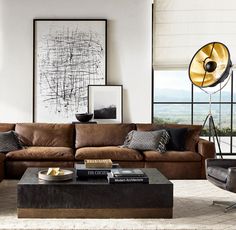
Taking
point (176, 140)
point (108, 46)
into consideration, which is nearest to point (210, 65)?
point (176, 140)

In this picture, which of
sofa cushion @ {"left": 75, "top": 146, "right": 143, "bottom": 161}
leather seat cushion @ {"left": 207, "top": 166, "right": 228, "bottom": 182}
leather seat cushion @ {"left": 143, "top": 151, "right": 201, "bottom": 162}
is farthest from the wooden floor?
sofa cushion @ {"left": 75, "top": 146, "right": 143, "bottom": 161}


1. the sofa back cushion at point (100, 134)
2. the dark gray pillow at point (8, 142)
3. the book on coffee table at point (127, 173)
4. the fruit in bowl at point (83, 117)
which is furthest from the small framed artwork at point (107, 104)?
the book on coffee table at point (127, 173)

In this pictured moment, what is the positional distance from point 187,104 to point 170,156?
198 cm

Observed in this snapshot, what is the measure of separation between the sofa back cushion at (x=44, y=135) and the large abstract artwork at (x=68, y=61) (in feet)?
2.47

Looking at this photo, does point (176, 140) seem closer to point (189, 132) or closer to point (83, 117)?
point (189, 132)

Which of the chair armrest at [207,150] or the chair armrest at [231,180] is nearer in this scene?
the chair armrest at [231,180]

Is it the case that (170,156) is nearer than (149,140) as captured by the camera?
Yes

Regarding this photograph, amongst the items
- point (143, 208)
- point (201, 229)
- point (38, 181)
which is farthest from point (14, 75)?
point (201, 229)

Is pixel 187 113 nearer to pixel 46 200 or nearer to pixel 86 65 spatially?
pixel 86 65

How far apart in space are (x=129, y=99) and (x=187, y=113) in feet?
3.71

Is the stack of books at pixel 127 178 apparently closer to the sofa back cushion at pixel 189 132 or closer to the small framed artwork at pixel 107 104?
the sofa back cushion at pixel 189 132

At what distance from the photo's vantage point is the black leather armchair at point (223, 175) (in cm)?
403

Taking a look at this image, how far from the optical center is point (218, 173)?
4.25 metres

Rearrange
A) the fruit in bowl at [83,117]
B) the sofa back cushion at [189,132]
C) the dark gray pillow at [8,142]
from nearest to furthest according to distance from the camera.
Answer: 1. the dark gray pillow at [8,142]
2. the sofa back cushion at [189,132]
3. the fruit in bowl at [83,117]
